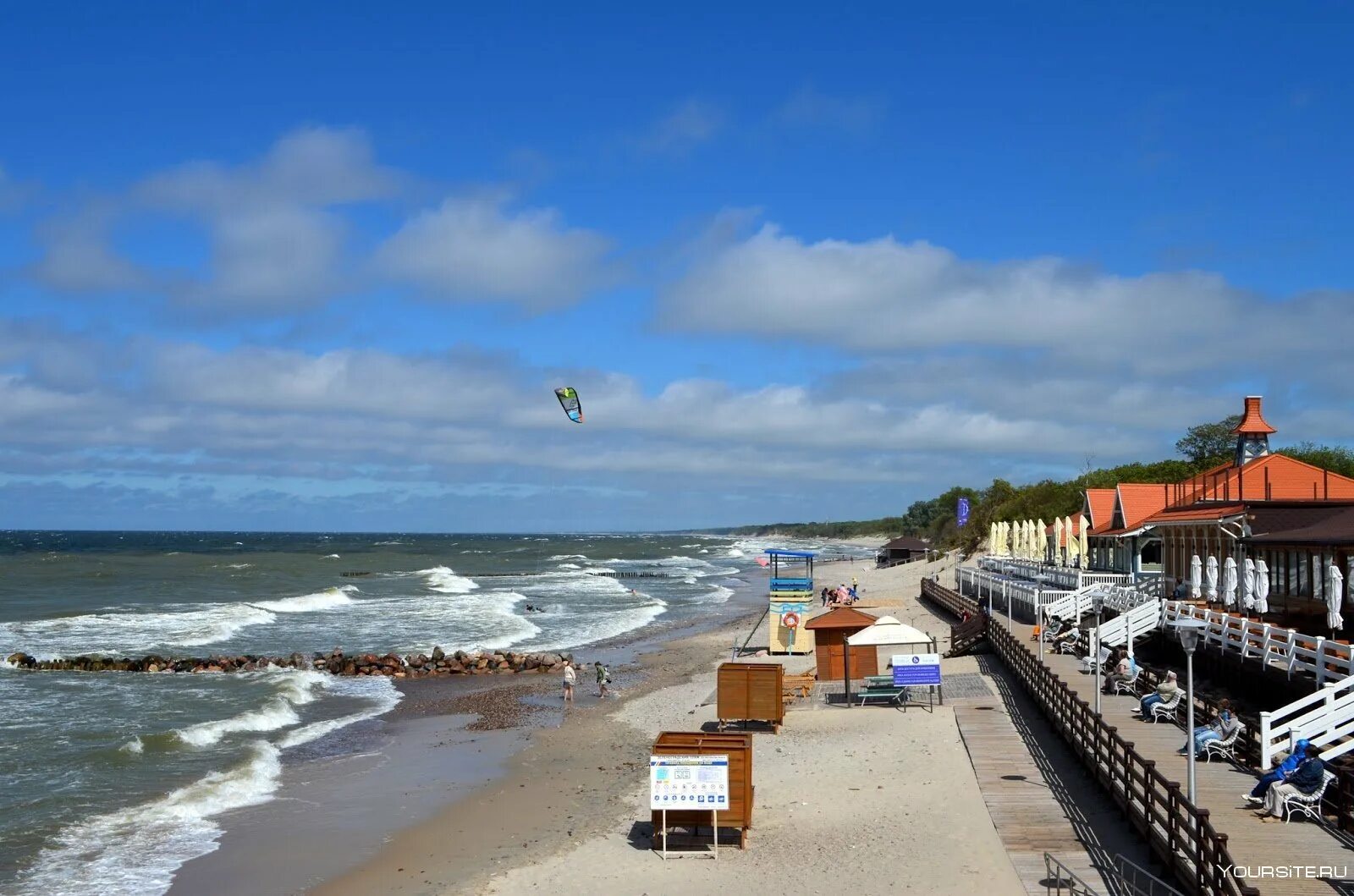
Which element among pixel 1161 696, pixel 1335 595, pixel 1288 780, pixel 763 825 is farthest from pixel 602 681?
pixel 1288 780

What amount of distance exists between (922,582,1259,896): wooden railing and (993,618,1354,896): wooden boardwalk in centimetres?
36

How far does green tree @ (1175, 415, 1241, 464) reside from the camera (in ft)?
230

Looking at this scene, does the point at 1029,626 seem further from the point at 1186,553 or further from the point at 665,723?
the point at 665,723

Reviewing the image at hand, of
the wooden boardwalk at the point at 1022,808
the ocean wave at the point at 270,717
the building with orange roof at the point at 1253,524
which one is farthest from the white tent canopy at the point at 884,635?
the ocean wave at the point at 270,717

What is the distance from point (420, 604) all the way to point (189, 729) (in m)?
36.5

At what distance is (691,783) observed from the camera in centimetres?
1324

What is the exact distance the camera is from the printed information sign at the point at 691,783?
43.1 feet

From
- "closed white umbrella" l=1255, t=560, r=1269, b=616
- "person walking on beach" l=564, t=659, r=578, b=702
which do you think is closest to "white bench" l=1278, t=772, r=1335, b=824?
"closed white umbrella" l=1255, t=560, r=1269, b=616

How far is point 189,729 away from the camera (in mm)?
22438

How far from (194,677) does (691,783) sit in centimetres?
2348

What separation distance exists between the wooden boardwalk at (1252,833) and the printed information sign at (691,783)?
5276 millimetres

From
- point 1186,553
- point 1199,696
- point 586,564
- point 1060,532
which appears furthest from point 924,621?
point 586,564

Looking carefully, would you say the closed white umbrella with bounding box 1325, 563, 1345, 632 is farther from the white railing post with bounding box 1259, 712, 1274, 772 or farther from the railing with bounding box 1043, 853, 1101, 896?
the railing with bounding box 1043, 853, 1101, 896

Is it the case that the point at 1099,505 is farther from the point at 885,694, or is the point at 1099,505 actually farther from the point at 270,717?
the point at 270,717
